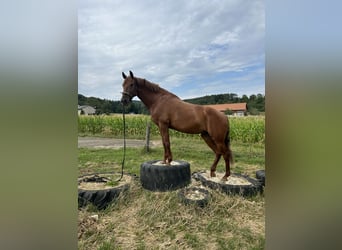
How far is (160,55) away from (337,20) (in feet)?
4.29

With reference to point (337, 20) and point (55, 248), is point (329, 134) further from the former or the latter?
point (55, 248)

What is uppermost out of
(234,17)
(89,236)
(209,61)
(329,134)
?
(234,17)

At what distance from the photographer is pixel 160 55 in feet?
5.91

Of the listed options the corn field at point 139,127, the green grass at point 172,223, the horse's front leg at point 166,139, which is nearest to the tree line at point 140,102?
the corn field at point 139,127

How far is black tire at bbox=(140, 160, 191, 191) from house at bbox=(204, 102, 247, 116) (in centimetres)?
70

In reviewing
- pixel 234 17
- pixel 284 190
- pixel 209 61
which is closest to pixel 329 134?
pixel 284 190

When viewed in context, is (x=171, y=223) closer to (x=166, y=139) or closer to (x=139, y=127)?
(x=166, y=139)

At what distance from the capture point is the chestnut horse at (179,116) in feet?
6.34

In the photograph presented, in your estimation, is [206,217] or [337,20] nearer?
[337,20]

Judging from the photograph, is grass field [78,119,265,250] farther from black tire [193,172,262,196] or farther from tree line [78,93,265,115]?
tree line [78,93,265,115]

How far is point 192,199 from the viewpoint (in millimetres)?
1686

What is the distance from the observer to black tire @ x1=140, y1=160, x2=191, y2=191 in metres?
1.92

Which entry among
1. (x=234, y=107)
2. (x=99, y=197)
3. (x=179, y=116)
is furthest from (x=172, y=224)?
(x=234, y=107)

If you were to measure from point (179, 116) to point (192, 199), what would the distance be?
795 mm
